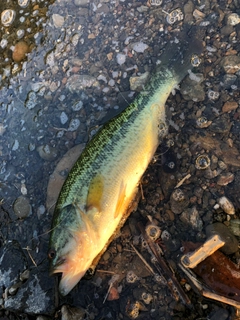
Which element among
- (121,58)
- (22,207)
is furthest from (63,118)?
(22,207)

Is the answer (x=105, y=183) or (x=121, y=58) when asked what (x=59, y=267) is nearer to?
(x=105, y=183)

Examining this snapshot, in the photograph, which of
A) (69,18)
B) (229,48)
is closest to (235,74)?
(229,48)

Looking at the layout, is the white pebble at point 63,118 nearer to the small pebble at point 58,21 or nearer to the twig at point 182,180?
the small pebble at point 58,21

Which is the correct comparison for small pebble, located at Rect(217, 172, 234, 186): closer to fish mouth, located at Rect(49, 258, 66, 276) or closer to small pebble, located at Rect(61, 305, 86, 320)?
fish mouth, located at Rect(49, 258, 66, 276)

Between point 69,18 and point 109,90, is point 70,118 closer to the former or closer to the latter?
point 109,90

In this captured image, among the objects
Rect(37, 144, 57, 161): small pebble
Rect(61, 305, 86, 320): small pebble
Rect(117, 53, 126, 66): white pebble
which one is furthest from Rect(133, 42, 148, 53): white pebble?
Rect(61, 305, 86, 320): small pebble

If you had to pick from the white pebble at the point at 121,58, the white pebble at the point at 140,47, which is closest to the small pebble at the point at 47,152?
the white pebble at the point at 121,58
